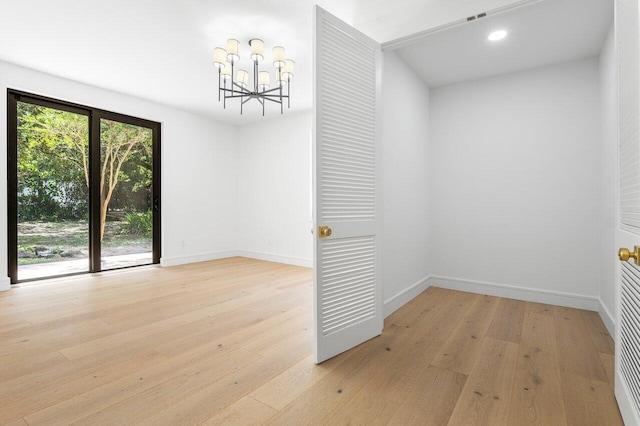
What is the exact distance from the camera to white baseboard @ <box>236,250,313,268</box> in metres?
5.12

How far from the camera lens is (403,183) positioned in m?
3.04

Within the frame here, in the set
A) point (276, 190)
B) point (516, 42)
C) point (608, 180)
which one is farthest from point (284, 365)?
point (276, 190)

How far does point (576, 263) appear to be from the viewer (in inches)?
117

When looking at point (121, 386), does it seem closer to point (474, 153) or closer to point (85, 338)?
point (85, 338)

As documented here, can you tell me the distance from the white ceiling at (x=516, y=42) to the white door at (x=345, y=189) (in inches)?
28.8

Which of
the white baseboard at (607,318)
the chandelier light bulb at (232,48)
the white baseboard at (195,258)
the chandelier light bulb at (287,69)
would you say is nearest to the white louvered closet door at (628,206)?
the white baseboard at (607,318)

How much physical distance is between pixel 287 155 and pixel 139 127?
2.37 m

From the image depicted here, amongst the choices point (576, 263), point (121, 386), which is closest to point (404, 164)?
point (576, 263)

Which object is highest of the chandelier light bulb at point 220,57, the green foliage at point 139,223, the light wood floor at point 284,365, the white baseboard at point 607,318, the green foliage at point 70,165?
the chandelier light bulb at point 220,57

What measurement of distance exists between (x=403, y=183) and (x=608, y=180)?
5.38 feet

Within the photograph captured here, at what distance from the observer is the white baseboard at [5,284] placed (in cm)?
347

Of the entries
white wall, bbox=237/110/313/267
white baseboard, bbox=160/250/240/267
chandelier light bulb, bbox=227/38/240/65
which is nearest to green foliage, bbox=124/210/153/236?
white baseboard, bbox=160/250/240/267

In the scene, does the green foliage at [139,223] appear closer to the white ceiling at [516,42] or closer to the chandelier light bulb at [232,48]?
the chandelier light bulb at [232,48]

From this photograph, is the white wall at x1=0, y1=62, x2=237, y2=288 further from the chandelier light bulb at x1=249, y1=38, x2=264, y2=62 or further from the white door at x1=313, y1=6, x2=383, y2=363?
the white door at x1=313, y1=6, x2=383, y2=363
